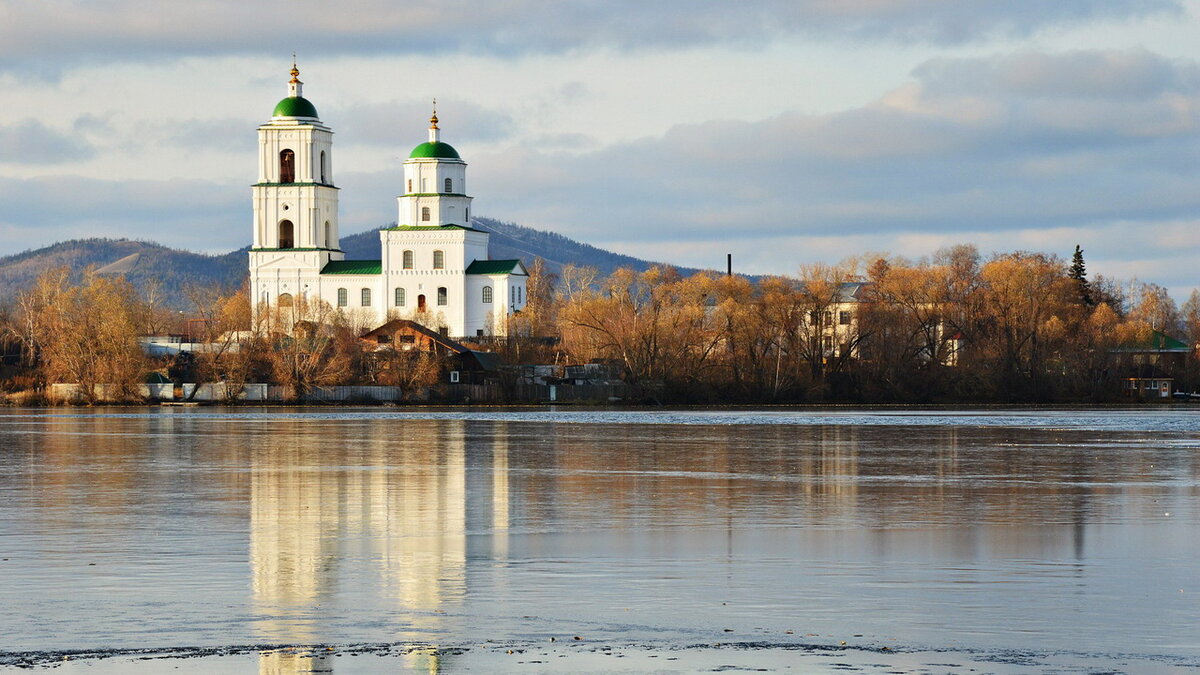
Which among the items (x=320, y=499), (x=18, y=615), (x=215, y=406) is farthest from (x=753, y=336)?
(x=18, y=615)

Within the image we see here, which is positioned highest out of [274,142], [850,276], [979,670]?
[274,142]

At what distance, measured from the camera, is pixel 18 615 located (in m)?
12.2

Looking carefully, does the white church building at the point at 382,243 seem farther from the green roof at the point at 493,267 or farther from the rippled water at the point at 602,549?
the rippled water at the point at 602,549

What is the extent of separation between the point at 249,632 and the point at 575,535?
21.4ft

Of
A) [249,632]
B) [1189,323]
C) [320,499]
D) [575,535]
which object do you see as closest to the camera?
[249,632]

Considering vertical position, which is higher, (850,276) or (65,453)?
(850,276)

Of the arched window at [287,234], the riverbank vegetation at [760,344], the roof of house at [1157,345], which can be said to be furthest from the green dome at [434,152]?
the roof of house at [1157,345]

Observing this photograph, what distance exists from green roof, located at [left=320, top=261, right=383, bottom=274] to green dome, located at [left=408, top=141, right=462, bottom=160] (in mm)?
8878

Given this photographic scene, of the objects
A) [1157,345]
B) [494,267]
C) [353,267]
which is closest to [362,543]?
[494,267]

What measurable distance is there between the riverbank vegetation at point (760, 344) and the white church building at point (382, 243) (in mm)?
19332

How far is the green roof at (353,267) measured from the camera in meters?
118

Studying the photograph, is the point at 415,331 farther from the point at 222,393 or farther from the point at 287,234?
the point at 287,234

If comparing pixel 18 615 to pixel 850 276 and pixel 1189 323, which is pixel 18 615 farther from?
pixel 1189 323

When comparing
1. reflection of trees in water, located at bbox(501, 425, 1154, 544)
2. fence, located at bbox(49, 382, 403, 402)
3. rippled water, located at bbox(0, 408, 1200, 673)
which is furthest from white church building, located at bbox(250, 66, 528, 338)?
rippled water, located at bbox(0, 408, 1200, 673)
